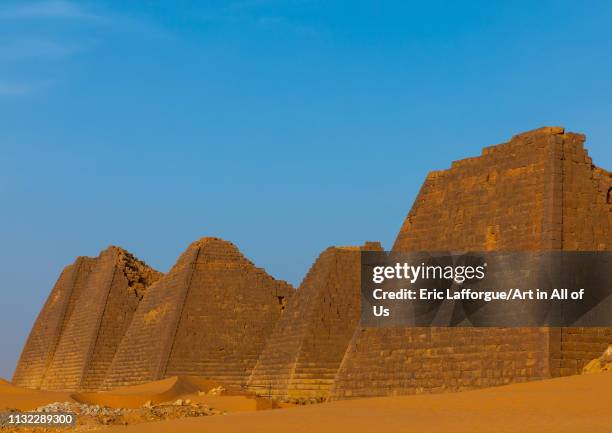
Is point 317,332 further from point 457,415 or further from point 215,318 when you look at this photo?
point 457,415

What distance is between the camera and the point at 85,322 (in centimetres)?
5222

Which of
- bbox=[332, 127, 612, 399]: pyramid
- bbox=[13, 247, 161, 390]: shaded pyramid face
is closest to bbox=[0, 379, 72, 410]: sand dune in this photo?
bbox=[332, 127, 612, 399]: pyramid

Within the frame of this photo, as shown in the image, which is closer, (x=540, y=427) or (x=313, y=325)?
(x=540, y=427)

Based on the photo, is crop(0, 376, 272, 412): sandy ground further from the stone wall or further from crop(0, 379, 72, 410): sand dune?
the stone wall

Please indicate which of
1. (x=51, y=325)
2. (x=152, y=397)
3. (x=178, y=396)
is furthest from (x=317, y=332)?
(x=51, y=325)

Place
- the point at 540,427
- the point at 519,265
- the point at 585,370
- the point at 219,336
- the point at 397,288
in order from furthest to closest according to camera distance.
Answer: the point at 219,336 < the point at 397,288 < the point at 519,265 < the point at 585,370 < the point at 540,427

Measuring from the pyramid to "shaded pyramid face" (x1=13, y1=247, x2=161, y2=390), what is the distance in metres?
22.2

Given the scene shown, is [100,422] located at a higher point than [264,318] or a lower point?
lower

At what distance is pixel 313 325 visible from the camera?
124 ft

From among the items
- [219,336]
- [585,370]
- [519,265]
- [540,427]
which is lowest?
[540,427]

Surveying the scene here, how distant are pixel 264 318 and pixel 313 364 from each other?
6935 mm

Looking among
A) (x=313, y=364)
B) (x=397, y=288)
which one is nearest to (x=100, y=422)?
(x=397, y=288)

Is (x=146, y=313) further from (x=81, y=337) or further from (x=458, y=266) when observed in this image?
(x=458, y=266)

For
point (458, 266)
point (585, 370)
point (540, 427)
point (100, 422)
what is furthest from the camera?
point (458, 266)
